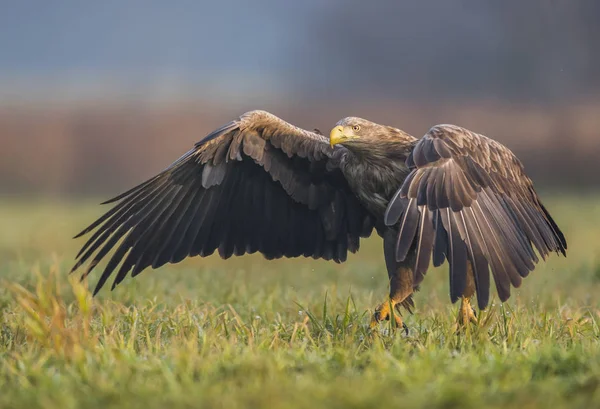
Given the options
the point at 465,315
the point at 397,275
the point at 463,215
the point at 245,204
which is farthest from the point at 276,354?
the point at 245,204

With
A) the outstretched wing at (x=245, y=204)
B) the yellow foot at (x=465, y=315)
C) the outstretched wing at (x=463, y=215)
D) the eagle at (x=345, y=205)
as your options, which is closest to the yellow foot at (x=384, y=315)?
the eagle at (x=345, y=205)

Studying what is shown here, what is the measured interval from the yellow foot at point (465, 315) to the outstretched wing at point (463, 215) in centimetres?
46

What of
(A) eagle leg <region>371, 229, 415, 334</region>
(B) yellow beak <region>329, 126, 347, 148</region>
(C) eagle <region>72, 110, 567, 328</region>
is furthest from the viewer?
(A) eagle leg <region>371, 229, 415, 334</region>

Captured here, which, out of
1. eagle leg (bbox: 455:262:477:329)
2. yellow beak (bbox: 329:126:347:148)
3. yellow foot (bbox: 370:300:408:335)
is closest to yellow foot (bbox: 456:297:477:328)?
eagle leg (bbox: 455:262:477:329)

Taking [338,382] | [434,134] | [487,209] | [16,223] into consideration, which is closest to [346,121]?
[434,134]

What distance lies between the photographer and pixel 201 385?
12.6 ft

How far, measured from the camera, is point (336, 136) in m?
6.11

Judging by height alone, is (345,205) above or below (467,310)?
above

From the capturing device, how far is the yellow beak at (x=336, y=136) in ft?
19.9

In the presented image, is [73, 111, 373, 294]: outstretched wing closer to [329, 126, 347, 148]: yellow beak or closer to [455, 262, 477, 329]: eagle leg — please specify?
[329, 126, 347, 148]: yellow beak

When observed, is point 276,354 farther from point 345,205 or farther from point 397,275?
point 345,205

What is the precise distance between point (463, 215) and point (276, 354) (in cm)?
152

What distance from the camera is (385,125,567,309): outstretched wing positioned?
5.13 meters

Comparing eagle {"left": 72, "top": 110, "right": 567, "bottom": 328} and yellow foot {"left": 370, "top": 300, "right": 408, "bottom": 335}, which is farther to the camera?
yellow foot {"left": 370, "top": 300, "right": 408, "bottom": 335}
